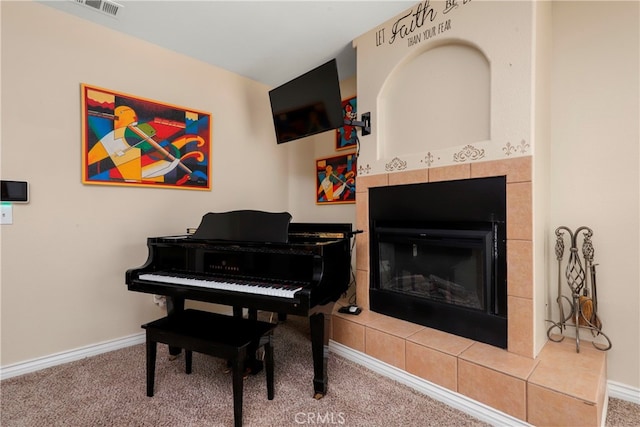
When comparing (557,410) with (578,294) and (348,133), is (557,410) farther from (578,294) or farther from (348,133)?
(348,133)

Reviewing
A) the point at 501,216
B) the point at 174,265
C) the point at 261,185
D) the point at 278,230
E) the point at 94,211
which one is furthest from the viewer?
the point at 261,185

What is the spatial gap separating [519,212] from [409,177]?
71 centimetres

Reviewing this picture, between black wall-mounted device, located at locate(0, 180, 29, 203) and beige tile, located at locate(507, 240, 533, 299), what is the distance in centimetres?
310

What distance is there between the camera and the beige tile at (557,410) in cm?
123

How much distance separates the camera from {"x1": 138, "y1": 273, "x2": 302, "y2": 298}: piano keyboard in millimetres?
1553

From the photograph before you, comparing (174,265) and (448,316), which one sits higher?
(174,265)

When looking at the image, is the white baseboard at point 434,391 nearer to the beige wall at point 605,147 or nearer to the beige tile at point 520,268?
the beige tile at point 520,268

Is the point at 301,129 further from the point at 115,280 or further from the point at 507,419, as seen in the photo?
the point at 507,419

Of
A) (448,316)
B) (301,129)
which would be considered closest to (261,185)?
(301,129)

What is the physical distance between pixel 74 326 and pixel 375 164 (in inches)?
102

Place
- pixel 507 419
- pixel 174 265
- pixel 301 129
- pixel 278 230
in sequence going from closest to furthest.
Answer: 1. pixel 507 419
2. pixel 278 230
3. pixel 174 265
4. pixel 301 129

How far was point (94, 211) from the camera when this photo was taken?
2.27 m

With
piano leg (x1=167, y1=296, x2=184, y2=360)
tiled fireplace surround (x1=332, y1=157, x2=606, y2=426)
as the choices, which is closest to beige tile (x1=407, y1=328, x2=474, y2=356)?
tiled fireplace surround (x1=332, y1=157, x2=606, y2=426)

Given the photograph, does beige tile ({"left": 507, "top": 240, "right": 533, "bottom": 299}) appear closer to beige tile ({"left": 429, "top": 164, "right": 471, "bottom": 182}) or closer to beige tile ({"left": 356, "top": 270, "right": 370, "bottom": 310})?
beige tile ({"left": 429, "top": 164, "right": 471, "bottom": 182})
